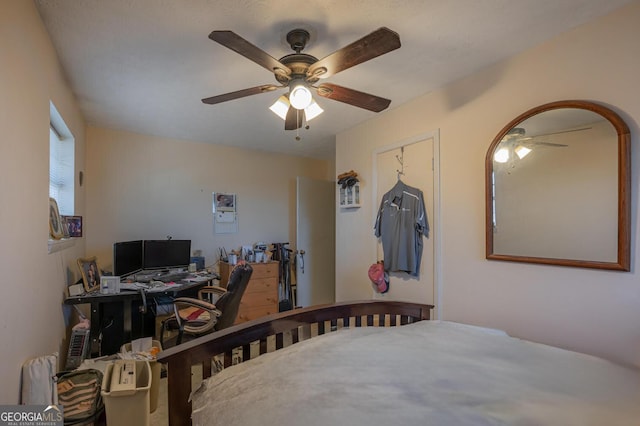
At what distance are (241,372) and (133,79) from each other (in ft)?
7.34

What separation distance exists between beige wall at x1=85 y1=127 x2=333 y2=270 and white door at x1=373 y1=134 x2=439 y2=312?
6.70 feet

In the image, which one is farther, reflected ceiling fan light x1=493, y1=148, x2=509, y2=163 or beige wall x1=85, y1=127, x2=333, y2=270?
beige wall x1=85, y1=127, x2=333, y2=270

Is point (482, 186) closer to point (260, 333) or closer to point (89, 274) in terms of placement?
point (260, 333)

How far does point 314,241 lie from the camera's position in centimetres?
428

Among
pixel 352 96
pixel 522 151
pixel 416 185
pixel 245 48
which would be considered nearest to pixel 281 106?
Result: pixel 352 96

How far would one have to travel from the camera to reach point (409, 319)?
1878 mm

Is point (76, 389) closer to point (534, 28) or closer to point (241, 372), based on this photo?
point (241, 372)

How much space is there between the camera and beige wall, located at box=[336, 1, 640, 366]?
1500 millimetres

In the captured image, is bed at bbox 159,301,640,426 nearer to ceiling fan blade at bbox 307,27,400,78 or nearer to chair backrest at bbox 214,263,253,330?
chair backrest at bbox 214,263,253,330

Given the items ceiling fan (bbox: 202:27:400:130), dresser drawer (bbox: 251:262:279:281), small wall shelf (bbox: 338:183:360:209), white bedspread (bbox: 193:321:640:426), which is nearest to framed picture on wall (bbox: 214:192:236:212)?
dresser drawer (bbox: 251:262:279:281)

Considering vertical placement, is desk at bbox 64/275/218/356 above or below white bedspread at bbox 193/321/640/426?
below

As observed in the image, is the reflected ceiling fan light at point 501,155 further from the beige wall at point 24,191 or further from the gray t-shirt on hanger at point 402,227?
the beige wall at point 24,191

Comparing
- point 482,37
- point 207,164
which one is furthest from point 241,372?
point 207,164

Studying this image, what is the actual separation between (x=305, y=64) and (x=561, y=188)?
5.45 ft
